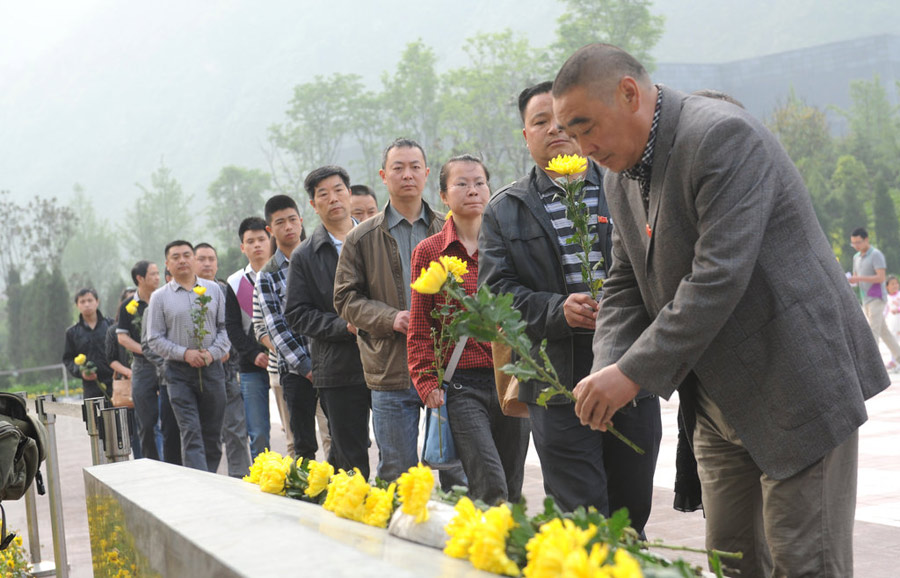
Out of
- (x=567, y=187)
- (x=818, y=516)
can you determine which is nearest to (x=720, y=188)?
(x=818, y=516)

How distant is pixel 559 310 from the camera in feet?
13.5

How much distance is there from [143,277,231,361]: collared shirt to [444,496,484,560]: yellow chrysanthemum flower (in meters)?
7.03

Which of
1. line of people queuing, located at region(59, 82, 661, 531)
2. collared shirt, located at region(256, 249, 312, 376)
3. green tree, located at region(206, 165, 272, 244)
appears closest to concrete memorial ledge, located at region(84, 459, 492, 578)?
line of people queuing, located at region(59, 82, 661, 531)

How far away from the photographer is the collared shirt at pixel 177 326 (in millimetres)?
8867

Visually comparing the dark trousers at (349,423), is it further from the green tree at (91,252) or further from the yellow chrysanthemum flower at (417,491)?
the green tree at (91,252)

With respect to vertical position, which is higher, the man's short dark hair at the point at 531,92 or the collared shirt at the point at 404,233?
the man's short dark hair at the point at 531,92

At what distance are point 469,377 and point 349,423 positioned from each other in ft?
4.39

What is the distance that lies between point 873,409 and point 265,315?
7.06 meters

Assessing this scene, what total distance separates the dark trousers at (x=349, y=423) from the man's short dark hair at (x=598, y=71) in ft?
12.1

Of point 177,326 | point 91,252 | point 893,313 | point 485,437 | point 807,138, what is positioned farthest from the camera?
point 91,252

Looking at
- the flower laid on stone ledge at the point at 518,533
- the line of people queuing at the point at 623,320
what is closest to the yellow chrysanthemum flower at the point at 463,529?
the flower laid on stone ledge at the point at 518,533

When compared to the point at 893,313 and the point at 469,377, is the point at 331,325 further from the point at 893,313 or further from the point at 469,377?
the point at 893,313

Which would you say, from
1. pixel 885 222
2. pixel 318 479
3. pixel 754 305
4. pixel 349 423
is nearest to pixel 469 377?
pixel 349 423

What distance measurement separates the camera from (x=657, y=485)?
751cm
